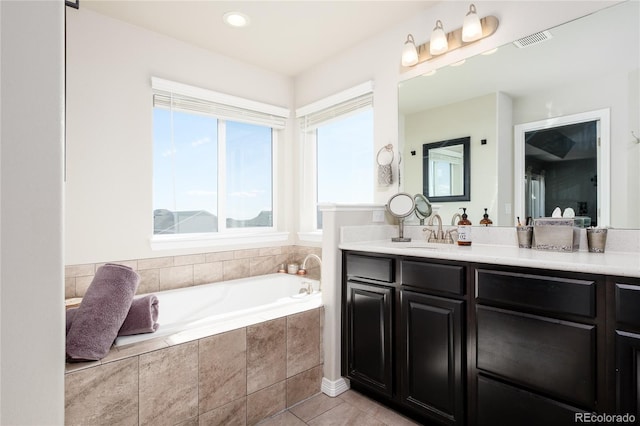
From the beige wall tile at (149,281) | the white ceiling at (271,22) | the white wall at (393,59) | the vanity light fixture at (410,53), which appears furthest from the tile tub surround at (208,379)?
the white ceiling at (271,22)

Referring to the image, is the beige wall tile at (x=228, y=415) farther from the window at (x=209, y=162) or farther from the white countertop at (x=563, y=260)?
the window at (x=209, y=162)

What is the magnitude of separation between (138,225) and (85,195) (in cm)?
41

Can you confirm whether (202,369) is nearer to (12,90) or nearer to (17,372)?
(17,372)

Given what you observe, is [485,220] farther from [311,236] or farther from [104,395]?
[104,395]

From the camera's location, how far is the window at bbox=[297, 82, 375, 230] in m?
2.92

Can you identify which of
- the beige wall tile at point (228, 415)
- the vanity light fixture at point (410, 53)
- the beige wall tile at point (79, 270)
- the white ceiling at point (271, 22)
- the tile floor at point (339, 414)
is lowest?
the tile floor at point (339, 414)

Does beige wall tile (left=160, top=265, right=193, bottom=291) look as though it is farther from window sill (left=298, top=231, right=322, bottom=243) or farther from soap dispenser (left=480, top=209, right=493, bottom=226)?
soap dispenser (left=480, top=209, right=493, bottom=226)

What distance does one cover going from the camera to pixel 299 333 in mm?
2111

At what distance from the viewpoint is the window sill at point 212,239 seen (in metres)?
2.69

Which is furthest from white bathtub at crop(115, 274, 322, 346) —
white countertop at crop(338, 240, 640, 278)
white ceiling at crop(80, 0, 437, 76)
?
white ceiling at crop(80, 0, 437, 76)

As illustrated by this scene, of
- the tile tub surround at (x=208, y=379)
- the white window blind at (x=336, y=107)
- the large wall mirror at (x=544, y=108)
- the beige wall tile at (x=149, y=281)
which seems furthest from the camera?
the white window blind at (x=336, y=107)

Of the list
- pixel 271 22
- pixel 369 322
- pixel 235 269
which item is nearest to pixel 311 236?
pixel 235 269

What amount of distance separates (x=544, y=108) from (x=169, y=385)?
8.13 ft

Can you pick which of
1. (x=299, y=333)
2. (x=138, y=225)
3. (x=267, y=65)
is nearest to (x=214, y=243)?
(x=138, y=225)
